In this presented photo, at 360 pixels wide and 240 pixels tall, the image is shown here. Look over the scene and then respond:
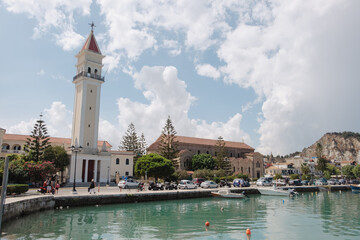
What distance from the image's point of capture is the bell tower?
4388 cm

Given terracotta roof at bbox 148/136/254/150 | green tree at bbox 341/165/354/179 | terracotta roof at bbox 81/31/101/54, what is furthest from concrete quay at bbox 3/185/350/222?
green tree at bbox 341/165/354/179

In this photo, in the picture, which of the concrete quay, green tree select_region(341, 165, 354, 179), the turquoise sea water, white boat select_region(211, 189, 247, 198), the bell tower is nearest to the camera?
the turquoise sea water

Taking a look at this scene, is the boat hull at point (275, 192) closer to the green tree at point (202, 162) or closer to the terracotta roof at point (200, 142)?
the green tree at point (202, 162)

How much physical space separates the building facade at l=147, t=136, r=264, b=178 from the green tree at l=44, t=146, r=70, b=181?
27.8 metres

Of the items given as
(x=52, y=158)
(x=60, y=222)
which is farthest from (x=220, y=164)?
(x=60, y=222)

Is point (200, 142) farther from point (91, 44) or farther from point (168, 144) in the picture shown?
point (91, 44)

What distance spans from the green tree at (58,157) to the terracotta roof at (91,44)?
17645mm

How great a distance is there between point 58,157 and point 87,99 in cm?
1019

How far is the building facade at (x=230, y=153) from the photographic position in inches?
2680

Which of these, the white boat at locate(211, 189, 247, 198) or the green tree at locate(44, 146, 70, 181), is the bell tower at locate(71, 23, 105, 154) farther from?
the white boat at locate(211, 189, 247, 198)

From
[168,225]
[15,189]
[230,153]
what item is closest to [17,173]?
[15,189]

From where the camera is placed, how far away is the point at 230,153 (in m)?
79.9

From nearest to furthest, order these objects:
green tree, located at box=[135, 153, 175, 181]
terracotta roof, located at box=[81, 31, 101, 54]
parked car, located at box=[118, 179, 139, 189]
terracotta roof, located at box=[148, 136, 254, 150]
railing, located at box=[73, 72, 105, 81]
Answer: parked car, located at box=[118, 179, 139, 189], railing, located at box=[73, 72, 105, 81], green tree, located at box=[135, 153, 175, 181], terracotta roof, located at box=[81, 31, 101, 54], terracotta roof, located at box=[148, 136, 254, 150]

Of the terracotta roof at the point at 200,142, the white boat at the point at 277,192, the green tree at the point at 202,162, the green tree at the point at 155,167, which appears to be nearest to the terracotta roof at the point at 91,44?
the green tree at the point at 155,167
